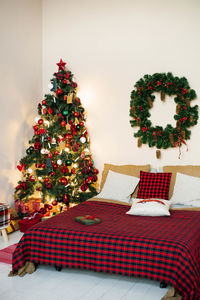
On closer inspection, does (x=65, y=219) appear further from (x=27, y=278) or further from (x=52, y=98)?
(x=52, y=98)

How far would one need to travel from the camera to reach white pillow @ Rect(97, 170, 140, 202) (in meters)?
4.59

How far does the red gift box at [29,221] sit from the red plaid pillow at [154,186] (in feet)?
4.82

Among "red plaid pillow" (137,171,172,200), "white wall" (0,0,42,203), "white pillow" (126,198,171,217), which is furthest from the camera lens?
"white wall" (0,0,42,203)

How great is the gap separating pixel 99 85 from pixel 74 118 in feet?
2.22

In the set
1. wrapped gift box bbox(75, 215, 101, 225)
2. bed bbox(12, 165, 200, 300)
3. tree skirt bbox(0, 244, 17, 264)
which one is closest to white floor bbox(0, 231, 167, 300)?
bed bbox(12, 165, 200, 300)

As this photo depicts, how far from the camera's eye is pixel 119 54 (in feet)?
17.4

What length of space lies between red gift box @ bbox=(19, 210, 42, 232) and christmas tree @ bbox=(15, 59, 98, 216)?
0.26 metres

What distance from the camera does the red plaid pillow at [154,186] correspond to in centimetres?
443

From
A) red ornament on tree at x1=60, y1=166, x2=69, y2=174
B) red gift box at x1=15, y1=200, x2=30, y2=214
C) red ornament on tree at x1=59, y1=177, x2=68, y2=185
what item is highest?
red ornament on tree at x1=60, y1=166, x2=69, y2=174

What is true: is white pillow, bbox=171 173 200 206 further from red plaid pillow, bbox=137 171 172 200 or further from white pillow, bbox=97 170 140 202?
white pillow, bbox=97 170 140 202

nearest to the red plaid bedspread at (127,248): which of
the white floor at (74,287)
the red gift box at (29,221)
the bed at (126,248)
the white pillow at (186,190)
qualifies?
the bed at (126,248)

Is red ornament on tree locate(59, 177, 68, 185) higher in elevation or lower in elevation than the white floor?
higher

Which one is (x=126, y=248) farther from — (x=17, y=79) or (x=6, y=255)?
(x=17, y=79)

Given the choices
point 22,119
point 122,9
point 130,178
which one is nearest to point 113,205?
point 130,178
